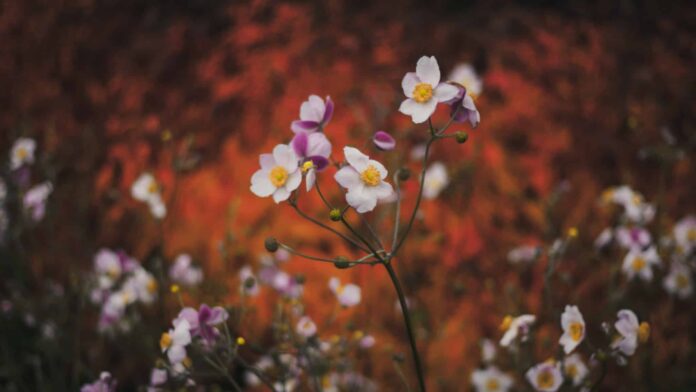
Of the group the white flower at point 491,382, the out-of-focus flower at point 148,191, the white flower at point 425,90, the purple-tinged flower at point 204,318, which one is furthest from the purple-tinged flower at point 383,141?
the out-of-focus flower at point 148,191

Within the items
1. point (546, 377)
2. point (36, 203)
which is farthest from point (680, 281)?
point (36, 203)

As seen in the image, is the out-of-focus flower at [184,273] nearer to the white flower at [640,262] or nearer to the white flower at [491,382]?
the white flower at [491,382]

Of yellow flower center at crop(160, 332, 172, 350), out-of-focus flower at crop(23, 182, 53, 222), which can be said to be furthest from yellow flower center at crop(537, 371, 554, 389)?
out-of-focus flower at crop(23, 182, 53, 222)

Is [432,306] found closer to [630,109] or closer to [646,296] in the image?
[646,296]

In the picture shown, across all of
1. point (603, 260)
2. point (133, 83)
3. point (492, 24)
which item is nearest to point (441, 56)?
point (492, 24)

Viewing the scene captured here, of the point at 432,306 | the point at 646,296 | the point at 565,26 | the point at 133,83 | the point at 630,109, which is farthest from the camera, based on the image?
the point at 133,83

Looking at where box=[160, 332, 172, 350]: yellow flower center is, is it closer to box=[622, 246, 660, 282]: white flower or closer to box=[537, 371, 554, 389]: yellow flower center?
box=[537, 371, 554, 389]: yellow flower center
